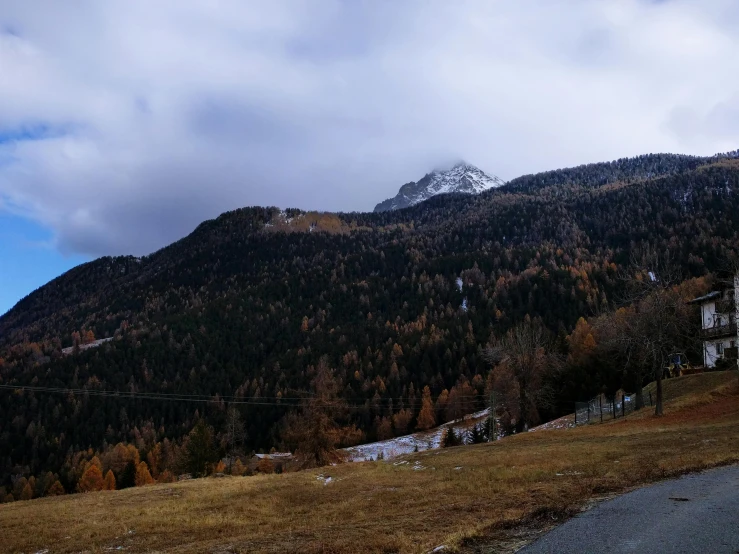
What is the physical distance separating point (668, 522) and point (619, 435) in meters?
23.0

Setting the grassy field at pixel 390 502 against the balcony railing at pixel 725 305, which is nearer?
the grassy field at pixel 390 502

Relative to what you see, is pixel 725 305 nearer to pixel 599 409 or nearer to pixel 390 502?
pixel 599 409

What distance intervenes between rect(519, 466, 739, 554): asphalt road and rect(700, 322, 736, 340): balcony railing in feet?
146

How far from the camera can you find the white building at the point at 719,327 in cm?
4986

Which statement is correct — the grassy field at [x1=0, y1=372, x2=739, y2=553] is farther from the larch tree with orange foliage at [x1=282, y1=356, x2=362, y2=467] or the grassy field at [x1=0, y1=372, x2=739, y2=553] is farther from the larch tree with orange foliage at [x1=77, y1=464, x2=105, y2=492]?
the larch tree with orange foliage at [x1=77, y1=464, x2=105, y2=492]

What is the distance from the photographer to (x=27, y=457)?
172375 millimetres

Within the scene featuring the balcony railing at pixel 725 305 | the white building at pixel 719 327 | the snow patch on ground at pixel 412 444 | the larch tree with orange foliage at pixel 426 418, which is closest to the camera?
the balcony railing at pixel 725 305

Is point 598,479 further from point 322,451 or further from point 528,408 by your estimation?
point 528,408

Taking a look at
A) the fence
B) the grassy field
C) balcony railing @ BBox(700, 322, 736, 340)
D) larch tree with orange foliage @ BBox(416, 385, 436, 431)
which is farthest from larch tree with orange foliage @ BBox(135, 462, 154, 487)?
balcony railing @ BBox(700, 322, 736, 340)

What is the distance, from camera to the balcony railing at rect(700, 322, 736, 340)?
5092 centimetres

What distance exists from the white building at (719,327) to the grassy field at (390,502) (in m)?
17.6

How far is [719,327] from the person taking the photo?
5244 cm

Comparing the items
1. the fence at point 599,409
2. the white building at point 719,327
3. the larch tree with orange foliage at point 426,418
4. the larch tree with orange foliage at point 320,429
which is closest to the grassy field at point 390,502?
the fence at point 599,409

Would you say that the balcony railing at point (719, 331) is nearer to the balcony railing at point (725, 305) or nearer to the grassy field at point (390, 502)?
the balcony railing at point (725, 305)
